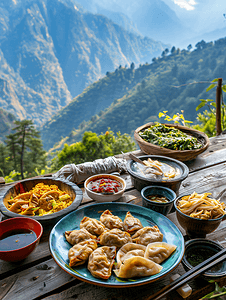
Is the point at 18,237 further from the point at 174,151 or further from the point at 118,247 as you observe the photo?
the point at 174,151

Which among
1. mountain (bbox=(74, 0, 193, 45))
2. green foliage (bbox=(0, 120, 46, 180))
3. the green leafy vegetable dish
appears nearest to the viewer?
the green leafy vegetable dish

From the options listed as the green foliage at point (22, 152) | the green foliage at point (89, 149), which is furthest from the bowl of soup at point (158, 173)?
the green foliage at point (22, 152)

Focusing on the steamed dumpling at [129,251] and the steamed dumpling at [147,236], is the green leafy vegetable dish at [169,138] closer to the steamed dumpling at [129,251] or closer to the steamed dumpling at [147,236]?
the steamed dumpling at [147,236]

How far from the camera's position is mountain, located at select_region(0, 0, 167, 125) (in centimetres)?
10888

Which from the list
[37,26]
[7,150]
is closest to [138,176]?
[7,150]

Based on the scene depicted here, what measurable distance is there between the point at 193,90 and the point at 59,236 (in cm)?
5854

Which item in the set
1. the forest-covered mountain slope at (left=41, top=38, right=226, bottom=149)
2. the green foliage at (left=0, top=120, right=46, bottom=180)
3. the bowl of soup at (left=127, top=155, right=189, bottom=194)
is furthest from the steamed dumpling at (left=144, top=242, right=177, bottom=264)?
the forest-covered mountain slope at (left=41, top=38, right=226, bottom=149)

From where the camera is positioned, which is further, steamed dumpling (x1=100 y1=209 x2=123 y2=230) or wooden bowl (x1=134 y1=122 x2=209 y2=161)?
wooden bowl (x1=134 y1=122 x2=209 y2=161)

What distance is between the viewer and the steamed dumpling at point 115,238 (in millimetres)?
1286

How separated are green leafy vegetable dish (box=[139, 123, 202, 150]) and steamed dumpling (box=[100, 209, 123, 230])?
1.60 m

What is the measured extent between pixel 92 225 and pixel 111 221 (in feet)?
0.41

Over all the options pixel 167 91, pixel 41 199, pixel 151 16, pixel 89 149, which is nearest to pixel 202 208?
pixel 41 199

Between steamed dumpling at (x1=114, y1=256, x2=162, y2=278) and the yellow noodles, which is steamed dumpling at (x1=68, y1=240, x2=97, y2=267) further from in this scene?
the yellow noodles

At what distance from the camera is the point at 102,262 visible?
1.14m
